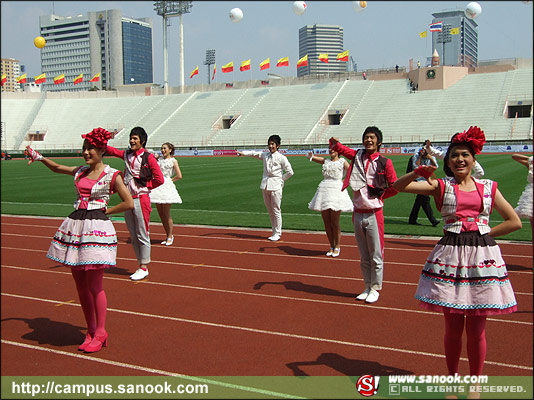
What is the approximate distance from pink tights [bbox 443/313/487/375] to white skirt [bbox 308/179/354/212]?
15.9 ft

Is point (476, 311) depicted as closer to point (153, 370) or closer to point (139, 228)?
point (153, 370)

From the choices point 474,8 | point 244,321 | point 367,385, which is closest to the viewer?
point 474,8

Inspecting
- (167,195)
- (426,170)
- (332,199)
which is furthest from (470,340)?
(167,195)

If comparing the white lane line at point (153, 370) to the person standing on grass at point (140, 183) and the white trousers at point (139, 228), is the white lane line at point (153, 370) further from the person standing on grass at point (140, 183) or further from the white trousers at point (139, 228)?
the white trousers at point (139, 228)

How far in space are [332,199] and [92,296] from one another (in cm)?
480

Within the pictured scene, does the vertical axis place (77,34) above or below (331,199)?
above

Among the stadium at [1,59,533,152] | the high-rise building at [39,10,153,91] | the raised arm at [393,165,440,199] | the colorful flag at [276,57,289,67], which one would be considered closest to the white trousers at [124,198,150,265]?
the high-rise building at [39,10,153,91]

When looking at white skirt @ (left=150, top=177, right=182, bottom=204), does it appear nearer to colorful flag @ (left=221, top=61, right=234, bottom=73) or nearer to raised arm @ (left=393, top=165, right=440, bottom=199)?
raised arm @ (left=393, top=165, right=440, bottom=199)

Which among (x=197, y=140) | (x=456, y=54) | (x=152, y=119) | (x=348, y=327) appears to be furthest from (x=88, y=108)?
(x=348, y=327)

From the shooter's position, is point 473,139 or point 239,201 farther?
point 239,201

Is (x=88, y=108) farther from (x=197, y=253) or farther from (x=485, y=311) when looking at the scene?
(x=485, y=311)

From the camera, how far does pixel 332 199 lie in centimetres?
868

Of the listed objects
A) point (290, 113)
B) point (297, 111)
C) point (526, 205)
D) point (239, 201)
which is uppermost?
point (297, 111)

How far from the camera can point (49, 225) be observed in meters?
12.5
